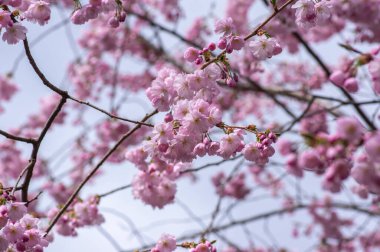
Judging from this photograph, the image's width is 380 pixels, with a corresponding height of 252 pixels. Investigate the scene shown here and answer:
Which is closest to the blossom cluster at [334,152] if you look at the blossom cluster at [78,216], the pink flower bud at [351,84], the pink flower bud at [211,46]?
the pink flower bud at [351,84]

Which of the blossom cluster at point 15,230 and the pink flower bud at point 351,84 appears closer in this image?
the pink flower bud at point 351,84

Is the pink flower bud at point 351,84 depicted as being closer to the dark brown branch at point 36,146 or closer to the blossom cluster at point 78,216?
the dark brown branch at point 36,146

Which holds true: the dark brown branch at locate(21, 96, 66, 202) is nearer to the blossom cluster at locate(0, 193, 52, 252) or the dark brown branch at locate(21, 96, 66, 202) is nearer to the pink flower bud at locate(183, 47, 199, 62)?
the blossom cluster at locate(0, 193, 52, 252)

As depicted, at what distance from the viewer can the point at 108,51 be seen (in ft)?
32.6

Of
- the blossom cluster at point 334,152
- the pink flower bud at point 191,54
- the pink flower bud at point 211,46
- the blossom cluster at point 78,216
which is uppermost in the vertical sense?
the pink flower bud at point 191,54

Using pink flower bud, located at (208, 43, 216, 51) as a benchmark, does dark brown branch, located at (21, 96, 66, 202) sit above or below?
below

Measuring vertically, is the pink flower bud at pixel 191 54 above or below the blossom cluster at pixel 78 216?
above

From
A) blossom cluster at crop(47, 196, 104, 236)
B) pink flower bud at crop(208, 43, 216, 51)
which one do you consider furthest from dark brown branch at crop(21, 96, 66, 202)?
blossom cluster at crop(47, 196, 104, 236)

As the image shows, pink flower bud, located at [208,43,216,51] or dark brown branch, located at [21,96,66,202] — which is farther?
dark brown branch, located at [21,96,66,202]

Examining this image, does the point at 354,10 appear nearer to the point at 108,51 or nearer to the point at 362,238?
the point at 362,238

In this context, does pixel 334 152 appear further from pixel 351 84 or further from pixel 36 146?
pixel 36 146

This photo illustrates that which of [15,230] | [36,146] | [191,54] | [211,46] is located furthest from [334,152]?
[36,146]

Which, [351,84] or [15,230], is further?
[15,230]

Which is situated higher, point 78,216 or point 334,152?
point 78,216
